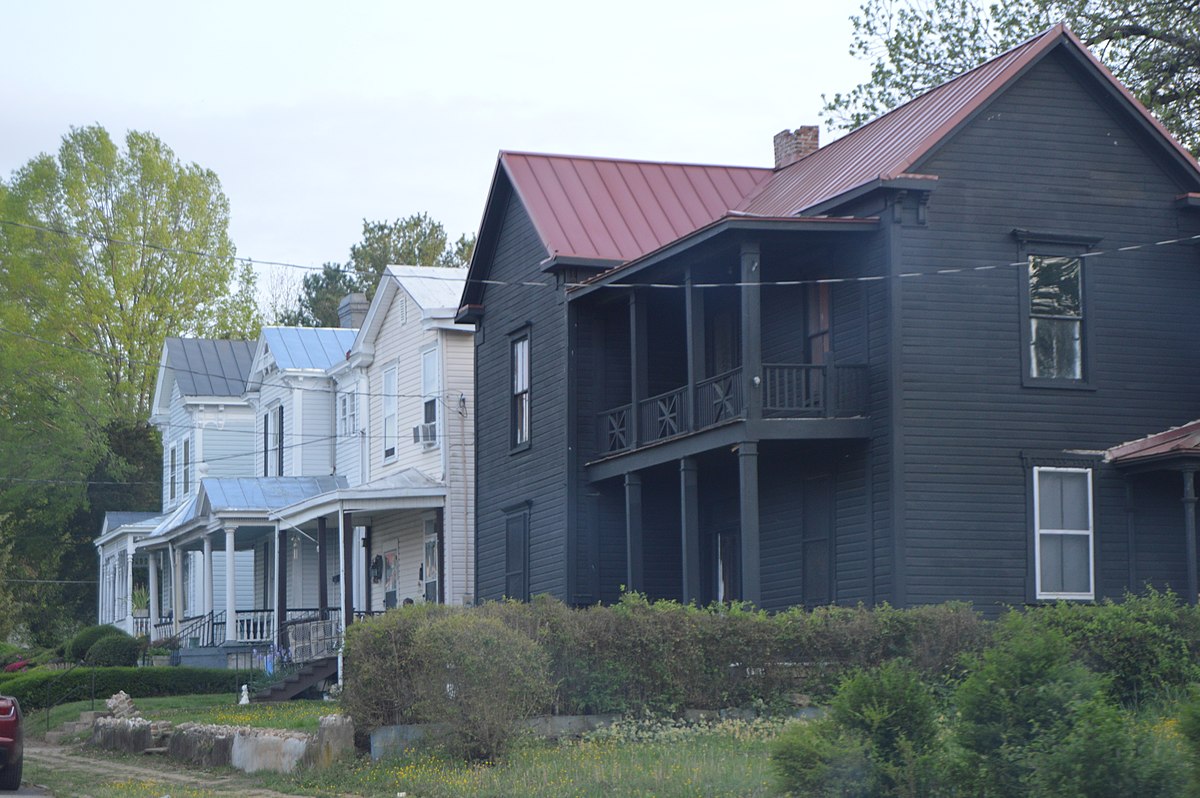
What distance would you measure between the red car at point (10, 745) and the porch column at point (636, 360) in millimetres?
10729

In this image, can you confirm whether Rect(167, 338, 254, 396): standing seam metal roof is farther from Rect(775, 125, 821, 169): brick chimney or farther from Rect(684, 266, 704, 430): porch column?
Rect(684, 266, 704, 430): porch column

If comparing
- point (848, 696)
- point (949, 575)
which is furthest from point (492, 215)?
point (848, 696)

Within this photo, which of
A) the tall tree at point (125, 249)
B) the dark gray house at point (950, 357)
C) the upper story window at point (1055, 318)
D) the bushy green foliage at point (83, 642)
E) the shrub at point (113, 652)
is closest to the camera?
the dark gray house at point (950, 357)

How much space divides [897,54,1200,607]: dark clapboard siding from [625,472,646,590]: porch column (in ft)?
14.9

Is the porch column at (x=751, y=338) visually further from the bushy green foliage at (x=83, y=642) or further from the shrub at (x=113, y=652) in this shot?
the bushy green foliage at (x=83, y=642)

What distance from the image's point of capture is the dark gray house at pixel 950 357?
73.0ft

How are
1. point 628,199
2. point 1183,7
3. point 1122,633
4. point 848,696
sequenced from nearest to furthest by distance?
point 848,696
point 1122,633
point 628,199
point 1183,7

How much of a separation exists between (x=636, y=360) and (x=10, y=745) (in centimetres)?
1133

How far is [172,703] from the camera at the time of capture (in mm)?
29562

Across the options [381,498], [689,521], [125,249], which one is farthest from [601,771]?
[125,249]

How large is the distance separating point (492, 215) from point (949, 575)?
13.0m

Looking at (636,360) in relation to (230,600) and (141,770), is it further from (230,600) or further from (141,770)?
(230,600)

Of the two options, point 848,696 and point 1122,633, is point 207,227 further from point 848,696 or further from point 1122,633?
point 848,696

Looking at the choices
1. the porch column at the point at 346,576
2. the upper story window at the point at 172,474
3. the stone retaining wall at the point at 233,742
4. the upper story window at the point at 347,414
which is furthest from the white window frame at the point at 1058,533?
the upper story window at the point at 172,474
